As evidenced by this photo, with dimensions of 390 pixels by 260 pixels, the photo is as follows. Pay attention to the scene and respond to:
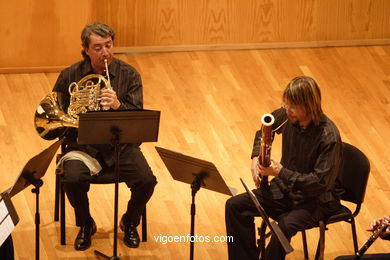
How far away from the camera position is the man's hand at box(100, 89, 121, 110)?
4598 millimetres

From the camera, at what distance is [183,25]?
743cm

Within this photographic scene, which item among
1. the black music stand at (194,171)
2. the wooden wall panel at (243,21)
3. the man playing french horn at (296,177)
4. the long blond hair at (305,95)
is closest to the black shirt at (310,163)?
the man playing french horn at (296,177)

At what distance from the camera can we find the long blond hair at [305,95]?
14.1ft

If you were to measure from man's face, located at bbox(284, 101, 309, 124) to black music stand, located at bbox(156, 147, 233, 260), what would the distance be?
540mm

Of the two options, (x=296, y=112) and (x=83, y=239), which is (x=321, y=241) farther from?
(x=83, y=239)

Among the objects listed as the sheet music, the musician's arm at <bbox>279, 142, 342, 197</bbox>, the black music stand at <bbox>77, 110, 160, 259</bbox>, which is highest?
the black music stand at <bbox>77, 110, 160, 259</bbox>

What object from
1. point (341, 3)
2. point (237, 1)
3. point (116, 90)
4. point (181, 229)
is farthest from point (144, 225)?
point (341, 3)

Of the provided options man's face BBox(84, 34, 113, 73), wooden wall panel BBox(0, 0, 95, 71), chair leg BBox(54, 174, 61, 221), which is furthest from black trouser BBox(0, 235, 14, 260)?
wooden wall panel BBox(0, 0, 95, 71)

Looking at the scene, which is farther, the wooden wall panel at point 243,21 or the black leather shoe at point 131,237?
the wooden wall panel at point 243,21

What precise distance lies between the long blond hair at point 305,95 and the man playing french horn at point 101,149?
3.38 ft

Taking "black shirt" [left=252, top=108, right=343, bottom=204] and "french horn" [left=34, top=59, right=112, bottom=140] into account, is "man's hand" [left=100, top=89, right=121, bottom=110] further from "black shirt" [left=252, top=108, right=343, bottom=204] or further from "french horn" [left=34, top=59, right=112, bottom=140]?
"black shirt" [left=252, top=108, right=343, bottom=204]

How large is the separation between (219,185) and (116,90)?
104 centimetres

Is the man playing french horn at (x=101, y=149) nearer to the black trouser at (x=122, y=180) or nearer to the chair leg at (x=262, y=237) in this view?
the black trouser at (x=122, y=180)

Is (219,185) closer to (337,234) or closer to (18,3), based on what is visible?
(337,234)
